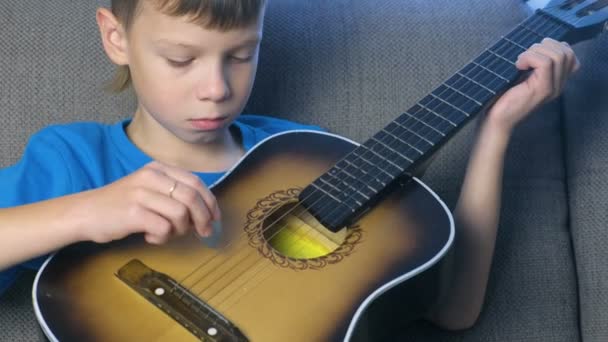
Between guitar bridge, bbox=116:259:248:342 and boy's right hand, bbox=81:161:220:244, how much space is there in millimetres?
38

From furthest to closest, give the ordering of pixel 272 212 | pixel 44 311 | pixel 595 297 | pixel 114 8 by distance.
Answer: pixel 595 297 → pixel 114 8 → pixel 272 212 → pixel 44 311

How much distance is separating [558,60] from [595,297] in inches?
15.1

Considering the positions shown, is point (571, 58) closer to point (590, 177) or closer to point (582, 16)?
point (582, 16)

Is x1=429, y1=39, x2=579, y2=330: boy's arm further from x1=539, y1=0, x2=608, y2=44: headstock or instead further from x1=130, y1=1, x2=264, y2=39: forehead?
x1=130, y1=1, x2=264, y2=39: forehead

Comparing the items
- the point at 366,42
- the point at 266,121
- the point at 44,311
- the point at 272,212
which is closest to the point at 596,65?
the point at 366,42

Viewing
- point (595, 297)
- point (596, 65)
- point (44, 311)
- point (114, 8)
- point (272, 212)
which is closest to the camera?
point (44, 311)

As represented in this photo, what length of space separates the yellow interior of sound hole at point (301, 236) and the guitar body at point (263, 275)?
11 mm

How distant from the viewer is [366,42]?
133 cm

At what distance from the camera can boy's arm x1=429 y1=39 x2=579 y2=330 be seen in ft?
3.50

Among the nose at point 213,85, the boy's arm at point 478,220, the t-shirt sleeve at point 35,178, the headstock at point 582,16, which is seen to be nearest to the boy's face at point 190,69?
the nose at point 213,85

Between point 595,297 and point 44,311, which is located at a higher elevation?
point 44,311

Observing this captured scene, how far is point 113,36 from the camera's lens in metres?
1.06

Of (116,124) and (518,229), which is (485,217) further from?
(116,124)

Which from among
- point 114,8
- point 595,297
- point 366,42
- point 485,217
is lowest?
point 595,297
